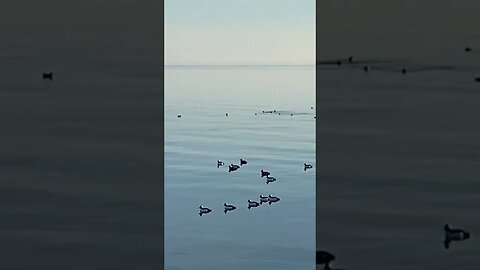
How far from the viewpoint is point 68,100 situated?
480 inches

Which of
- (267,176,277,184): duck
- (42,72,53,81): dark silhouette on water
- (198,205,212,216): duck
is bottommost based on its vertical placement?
(198,205,212,216): duck

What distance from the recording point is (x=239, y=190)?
6.81 m

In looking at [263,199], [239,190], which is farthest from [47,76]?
[263,199]
